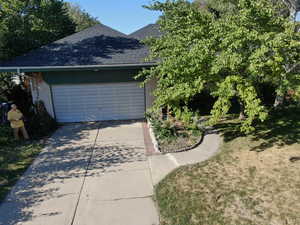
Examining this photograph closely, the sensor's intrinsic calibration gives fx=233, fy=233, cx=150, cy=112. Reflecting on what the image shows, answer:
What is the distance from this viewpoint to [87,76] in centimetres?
1036

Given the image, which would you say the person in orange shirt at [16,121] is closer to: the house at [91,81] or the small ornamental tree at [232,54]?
the house at [91,81]

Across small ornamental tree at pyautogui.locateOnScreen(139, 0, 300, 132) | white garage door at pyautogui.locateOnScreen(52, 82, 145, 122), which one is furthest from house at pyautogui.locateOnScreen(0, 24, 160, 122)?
small ornamental tree at pyautogui.locateOnScreen(139, 0, 300, 132)

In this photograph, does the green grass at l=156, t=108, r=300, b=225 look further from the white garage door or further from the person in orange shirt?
the person in orange shirt

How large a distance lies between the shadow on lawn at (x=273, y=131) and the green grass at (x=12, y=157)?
626cm

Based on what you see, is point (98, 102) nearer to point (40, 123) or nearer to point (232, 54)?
point (40, 123)

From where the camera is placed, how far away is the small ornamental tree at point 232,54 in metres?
5.74

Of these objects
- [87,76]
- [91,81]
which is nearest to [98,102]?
[91,81]

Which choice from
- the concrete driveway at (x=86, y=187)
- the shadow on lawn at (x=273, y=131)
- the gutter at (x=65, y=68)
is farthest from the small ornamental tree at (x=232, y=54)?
the gutter at (x=65, y=68)

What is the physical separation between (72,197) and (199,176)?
9.62 feet

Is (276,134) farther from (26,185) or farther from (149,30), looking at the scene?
(149,30)

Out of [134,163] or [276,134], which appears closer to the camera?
[134,163]

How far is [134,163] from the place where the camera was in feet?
21.5

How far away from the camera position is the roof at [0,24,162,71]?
9750 mm

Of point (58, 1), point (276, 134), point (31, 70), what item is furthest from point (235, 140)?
point (58, 1)
